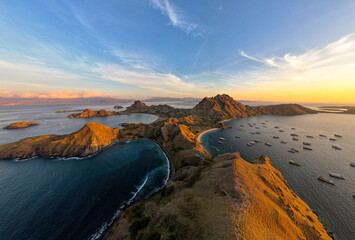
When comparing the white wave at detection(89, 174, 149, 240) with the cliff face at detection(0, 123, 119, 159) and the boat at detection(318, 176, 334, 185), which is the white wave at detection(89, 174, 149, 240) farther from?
the boat at detection(318, 176, 334, 185)

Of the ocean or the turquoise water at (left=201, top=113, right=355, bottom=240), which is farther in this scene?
the turquoise water at (left=201, top=113, right=355, bottom=240)

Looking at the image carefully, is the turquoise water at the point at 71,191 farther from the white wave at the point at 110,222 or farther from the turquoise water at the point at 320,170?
the turquoise water at the point at 320,170

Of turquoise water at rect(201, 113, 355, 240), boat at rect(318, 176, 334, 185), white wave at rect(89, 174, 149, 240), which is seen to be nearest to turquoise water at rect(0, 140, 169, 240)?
white wave at rect(89, 174, 149, 240)

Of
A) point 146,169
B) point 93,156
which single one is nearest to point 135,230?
point 146,169

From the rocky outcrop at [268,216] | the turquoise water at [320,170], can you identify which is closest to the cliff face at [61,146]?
the turquoise water at [320,170]

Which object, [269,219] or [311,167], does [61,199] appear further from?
[311,167]
